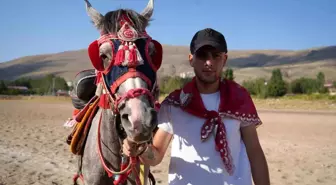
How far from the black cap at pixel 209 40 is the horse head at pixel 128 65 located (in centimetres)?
37

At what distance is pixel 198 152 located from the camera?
259 cm

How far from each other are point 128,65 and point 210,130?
82cm

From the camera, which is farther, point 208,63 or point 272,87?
point 272,87

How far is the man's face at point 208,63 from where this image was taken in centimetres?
259

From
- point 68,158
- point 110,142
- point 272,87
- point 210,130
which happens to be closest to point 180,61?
point 272,87

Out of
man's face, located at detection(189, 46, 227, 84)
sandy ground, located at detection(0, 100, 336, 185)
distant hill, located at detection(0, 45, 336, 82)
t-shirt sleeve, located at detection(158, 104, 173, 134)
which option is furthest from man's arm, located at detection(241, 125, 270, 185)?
distant hill, located at detection(0, 45, 336, 82)

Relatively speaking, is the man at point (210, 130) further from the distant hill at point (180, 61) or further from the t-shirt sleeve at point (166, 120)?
the distant hill at point (180, 61)

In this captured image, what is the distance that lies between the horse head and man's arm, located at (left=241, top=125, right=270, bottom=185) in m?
0.83

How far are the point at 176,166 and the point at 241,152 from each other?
56 centimetres

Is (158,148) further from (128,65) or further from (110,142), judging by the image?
(128,65)

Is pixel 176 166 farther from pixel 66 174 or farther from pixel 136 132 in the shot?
pixel 66 174

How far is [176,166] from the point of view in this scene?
2.69m

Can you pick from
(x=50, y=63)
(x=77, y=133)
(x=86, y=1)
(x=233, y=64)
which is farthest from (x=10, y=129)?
(x=50, y=63)

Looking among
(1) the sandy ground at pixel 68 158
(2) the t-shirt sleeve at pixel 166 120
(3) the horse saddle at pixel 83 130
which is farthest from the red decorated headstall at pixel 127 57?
(1) the sandy ground at pixel 68 158
